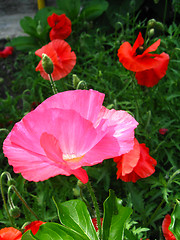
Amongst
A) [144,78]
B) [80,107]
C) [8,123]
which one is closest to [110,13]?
[8,123]

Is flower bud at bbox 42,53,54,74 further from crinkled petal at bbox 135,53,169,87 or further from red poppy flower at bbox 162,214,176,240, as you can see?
red poppy flower at bbox 162,214,176,240

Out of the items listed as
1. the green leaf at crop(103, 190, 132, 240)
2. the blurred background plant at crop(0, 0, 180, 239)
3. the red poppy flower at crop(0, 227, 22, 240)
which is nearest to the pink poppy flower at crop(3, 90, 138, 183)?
the green leaf at crop(103, 190, 132, 240)

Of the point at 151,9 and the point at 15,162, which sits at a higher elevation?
the point at 15,162

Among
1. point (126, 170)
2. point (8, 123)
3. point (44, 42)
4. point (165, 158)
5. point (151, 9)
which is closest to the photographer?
point (126, 170)

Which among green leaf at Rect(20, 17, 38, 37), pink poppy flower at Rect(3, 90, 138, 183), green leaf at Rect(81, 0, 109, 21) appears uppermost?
pink poppy flower at Rect(3, 90, 138, 183)

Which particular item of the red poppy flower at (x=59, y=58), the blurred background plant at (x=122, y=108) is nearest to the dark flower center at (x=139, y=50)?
the blurred background plant at (x=122, y=108)

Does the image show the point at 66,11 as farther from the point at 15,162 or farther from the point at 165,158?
the point at 15,162

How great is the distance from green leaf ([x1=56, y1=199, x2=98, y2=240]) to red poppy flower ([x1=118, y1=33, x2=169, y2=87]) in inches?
24.9

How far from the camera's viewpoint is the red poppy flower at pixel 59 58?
1.36m

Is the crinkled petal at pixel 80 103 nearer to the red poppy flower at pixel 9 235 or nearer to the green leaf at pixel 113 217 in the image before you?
the green leaf at pixel 113 217

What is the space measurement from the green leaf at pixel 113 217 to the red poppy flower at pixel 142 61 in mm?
626

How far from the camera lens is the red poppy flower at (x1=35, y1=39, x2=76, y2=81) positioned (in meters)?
1.36

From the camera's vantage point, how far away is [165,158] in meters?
1.59

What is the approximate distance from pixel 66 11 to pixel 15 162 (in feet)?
7.72
